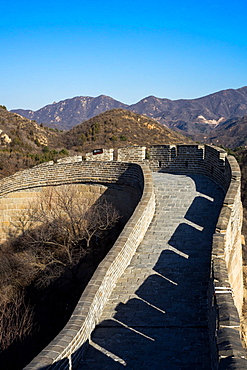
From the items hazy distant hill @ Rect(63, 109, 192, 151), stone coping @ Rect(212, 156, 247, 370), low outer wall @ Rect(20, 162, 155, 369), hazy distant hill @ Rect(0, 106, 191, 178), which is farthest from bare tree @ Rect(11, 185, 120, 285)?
hazy distant hill @ Rect(63, 109, 192, 151)

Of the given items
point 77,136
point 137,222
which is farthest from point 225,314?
point 77,136

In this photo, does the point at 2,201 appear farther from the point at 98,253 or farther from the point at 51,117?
the point at 51,117

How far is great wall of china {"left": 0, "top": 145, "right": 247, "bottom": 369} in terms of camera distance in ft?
14.9

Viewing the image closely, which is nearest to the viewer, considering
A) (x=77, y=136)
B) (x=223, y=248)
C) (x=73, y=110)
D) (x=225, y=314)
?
(x=225, y=314)

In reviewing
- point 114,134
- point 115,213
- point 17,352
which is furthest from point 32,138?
point 17,352

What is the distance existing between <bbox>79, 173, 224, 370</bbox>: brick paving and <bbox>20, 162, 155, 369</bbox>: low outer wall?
176 millimetres

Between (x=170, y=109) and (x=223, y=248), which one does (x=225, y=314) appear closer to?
(x=223, y=248)

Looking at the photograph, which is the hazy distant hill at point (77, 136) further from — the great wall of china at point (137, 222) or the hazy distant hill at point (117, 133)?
the great wall of china at point (137, 222)

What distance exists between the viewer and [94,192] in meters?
13.8

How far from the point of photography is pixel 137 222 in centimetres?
836

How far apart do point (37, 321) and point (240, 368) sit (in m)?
7.42

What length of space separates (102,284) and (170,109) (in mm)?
162056

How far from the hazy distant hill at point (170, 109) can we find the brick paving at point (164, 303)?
417 feet

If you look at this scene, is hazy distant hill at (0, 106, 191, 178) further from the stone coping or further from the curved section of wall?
the stone coping
